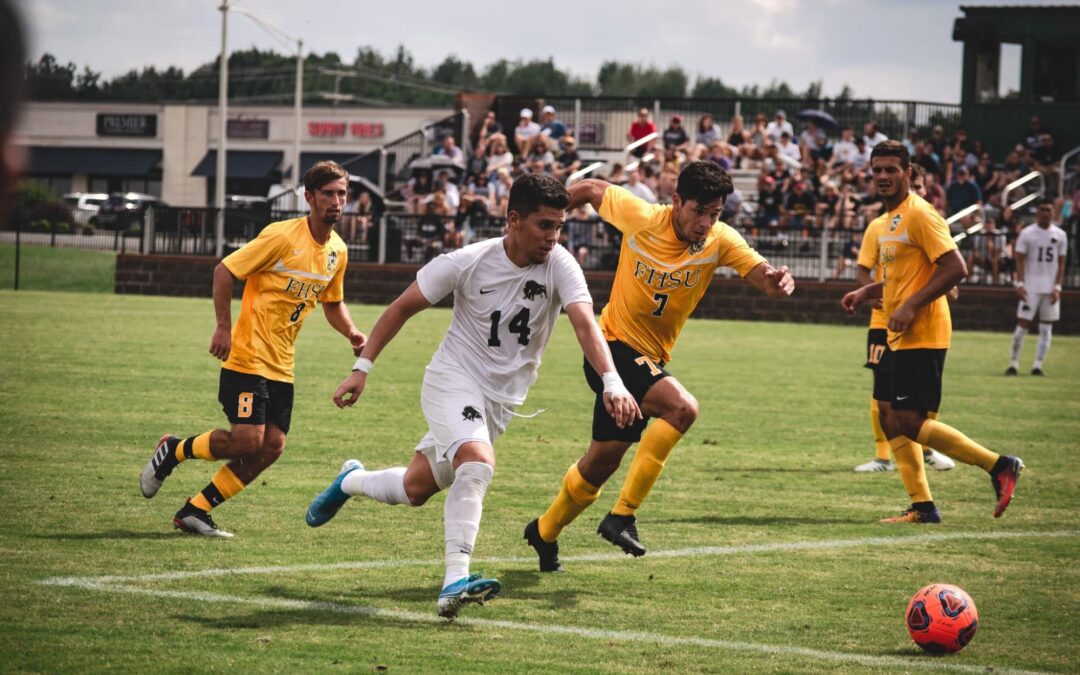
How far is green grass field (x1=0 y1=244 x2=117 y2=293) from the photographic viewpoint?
34844 mm

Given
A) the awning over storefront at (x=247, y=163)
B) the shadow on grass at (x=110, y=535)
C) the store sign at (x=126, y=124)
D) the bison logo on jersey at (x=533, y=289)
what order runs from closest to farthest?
the bison logo on jersey at (x=533, y=289) → the shadow on grass at (x=110, y=535) → the awning over storefront at (x=247, y=163) → the store sign at (x=126, y=124)

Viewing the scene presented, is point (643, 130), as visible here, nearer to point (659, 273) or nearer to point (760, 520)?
point (760, 520)

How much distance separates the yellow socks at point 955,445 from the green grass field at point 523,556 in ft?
1.43

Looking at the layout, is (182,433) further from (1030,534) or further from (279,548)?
(1030,534)

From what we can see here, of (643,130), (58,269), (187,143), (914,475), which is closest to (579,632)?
(914,475)

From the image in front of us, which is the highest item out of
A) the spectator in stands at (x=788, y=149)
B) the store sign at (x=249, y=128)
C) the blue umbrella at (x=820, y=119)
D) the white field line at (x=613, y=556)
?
the store sign at (x=249, y=128)

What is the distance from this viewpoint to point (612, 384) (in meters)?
6.10

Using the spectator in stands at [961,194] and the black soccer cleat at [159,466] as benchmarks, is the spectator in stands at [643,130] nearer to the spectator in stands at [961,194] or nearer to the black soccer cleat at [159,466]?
the spectator in stands at [961,194]

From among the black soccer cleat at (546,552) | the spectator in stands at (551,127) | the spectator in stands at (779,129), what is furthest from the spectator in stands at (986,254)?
the black soccer cleat at (546,552)

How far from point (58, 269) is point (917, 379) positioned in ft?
106

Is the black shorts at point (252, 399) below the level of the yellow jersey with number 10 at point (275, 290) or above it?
below

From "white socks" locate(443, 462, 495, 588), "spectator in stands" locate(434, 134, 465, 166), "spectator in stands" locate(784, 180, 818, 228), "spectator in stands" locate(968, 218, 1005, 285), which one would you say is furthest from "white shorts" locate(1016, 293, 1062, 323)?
"spectator in stands" locate(434, 134, 465, 166)

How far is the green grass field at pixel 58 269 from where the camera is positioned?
34844 mm

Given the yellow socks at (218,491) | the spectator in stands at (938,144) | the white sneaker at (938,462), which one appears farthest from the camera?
the spectator in stands at (938,144)
